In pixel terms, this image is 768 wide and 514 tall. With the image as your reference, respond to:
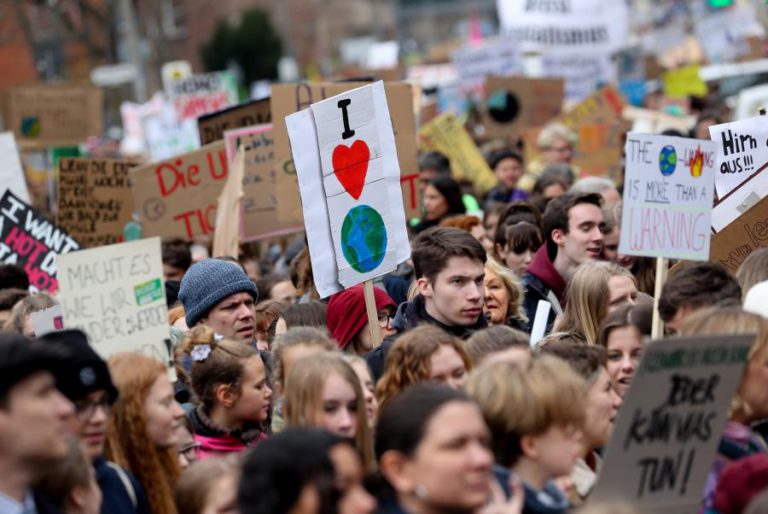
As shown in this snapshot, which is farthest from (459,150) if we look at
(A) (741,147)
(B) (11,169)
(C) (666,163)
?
(C) (666,163)

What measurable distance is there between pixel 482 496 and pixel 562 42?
639 inches

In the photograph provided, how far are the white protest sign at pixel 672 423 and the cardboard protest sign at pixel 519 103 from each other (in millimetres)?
14099

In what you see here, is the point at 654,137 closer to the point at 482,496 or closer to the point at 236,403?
the point at 236,403

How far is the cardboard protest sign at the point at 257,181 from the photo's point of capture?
12242mm

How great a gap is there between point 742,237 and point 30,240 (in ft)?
15.2

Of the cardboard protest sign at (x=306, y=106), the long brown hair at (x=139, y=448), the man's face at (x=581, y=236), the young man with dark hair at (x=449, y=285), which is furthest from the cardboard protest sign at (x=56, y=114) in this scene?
the long brown hair at (x=139, y=448)

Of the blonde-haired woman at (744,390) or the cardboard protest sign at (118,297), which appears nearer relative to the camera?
the blonde-haired woman at (744,390)

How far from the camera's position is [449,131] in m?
17.1

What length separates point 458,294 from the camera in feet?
24.5

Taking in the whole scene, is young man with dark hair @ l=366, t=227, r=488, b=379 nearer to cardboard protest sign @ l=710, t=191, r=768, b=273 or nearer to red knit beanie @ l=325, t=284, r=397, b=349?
red knit beanie @ l=325, t=284, r=397, b=349

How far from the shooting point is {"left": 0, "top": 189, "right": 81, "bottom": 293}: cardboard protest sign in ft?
35.4

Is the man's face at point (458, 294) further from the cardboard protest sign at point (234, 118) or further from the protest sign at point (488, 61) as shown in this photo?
the protest sign at point (488, 61)

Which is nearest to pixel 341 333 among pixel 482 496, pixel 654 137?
pixel 654 137

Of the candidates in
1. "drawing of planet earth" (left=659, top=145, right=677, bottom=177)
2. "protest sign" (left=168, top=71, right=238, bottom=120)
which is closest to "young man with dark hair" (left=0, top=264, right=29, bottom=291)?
"drawing of planet earth" (left=659, top=145, right=677, bottom=177)
